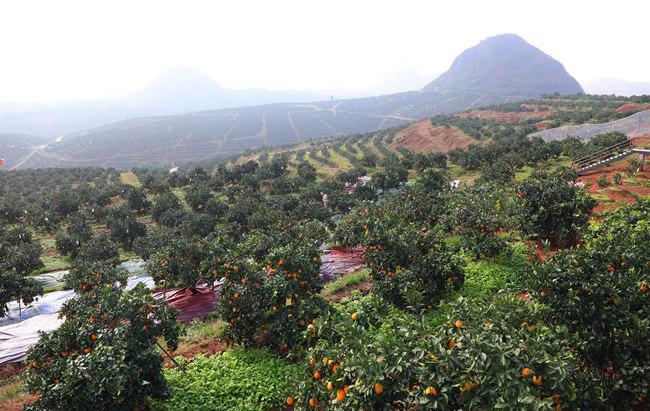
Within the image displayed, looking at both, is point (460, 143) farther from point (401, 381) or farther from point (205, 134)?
point (205, 134)

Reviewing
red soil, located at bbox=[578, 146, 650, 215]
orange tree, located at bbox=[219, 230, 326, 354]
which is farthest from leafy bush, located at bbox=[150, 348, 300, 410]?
red soil, located at bbox=[578, 146, 650, 215]

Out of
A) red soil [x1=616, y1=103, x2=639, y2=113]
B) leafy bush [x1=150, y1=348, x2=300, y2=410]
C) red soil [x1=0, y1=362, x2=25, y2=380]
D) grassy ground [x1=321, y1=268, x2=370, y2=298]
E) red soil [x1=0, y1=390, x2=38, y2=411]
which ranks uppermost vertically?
red soil [x1=616, y1=103, x2=639, y2=113]

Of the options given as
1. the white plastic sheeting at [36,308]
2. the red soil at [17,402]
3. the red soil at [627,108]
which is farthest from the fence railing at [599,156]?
the red soil at [627,108]

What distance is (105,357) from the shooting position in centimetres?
698

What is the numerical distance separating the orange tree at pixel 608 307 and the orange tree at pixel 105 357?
8321 mm

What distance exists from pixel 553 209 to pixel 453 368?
10.9 m

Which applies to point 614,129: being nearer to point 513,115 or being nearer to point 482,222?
point 482,222

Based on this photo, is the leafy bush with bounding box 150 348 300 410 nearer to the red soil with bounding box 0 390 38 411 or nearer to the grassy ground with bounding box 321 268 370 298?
the red soil with bounding box 0 390 38 411

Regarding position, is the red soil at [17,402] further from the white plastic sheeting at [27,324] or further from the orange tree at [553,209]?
the orange tree at [553,209]

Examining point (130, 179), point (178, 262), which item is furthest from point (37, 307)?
point (130, 179)

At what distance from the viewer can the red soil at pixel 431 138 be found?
2606 inches

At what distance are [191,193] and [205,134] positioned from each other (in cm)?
14285

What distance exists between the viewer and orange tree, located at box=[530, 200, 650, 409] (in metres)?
6.25

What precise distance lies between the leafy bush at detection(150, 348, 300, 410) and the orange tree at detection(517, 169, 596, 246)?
35.1 ft
